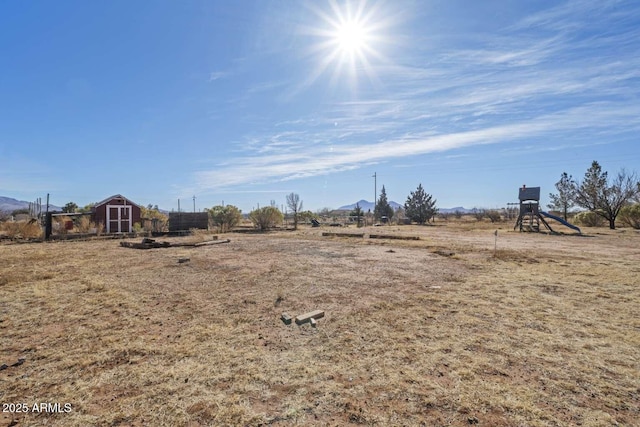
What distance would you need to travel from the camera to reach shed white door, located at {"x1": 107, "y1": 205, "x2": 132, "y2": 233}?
76.0 feet

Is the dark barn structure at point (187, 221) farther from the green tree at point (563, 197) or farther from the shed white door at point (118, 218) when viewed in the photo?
the green tree at point (563, 197)

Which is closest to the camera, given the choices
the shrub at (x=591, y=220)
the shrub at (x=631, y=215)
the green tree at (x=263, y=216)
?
the shrub at (x=631, y=215)

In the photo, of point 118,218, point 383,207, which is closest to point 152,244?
point 118,218

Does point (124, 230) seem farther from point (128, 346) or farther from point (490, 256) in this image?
point (490, 256)

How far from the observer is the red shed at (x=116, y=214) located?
22.8 meters

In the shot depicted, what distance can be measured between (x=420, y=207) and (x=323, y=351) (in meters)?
46.1

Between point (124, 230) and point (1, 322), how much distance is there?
22981mm

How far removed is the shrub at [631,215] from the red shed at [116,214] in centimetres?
4249

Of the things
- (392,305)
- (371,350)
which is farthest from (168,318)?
(392,305)

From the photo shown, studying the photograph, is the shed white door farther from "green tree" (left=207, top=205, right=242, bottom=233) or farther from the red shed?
"green tree" (left=207, top=205, right=242, bottom=233)

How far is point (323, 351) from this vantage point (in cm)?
354

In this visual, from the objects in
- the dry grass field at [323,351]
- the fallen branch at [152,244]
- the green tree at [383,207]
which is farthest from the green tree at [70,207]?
the green tree at [383,207]

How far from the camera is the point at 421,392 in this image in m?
2.70

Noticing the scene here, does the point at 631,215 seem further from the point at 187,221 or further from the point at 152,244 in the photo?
the point at 187,221
